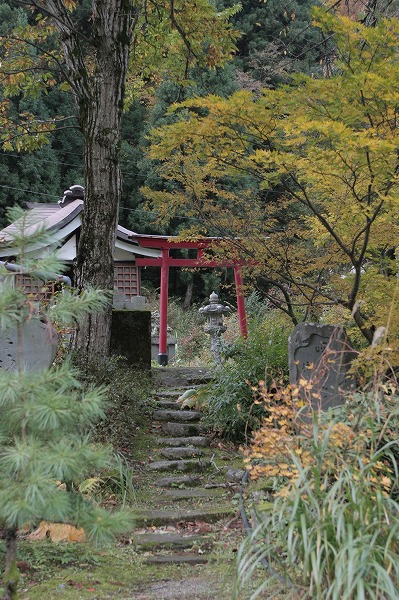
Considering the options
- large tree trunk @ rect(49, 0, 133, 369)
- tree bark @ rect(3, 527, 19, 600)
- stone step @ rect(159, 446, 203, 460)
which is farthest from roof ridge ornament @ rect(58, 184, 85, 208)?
tree bark @ rect(3, 527, 19, 600)

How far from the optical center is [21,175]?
21.0 metres

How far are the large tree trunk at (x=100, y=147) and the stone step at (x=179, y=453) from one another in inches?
45.5

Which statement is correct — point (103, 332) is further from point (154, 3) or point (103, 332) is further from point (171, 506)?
point (154, 3)

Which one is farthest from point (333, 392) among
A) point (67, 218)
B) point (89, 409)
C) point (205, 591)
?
point (67, 218)

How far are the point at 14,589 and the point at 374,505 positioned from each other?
5.12ft

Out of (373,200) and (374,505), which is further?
(373,200)

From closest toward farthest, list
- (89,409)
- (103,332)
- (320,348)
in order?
(89,409), (320,348), (103,332)

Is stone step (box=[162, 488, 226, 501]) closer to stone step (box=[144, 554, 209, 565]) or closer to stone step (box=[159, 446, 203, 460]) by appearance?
stone step (box=[159, 446, 203, 460])

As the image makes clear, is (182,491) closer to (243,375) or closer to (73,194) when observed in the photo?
(243,375)

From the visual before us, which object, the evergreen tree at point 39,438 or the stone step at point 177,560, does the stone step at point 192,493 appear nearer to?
the stone step at point 177,560

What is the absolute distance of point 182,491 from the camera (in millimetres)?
5543

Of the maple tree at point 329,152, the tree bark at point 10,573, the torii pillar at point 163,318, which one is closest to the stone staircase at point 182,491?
the tree bark at point 10,573

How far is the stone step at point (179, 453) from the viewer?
6492 millimetres

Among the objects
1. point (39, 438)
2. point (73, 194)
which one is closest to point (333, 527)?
point (39, 438)
